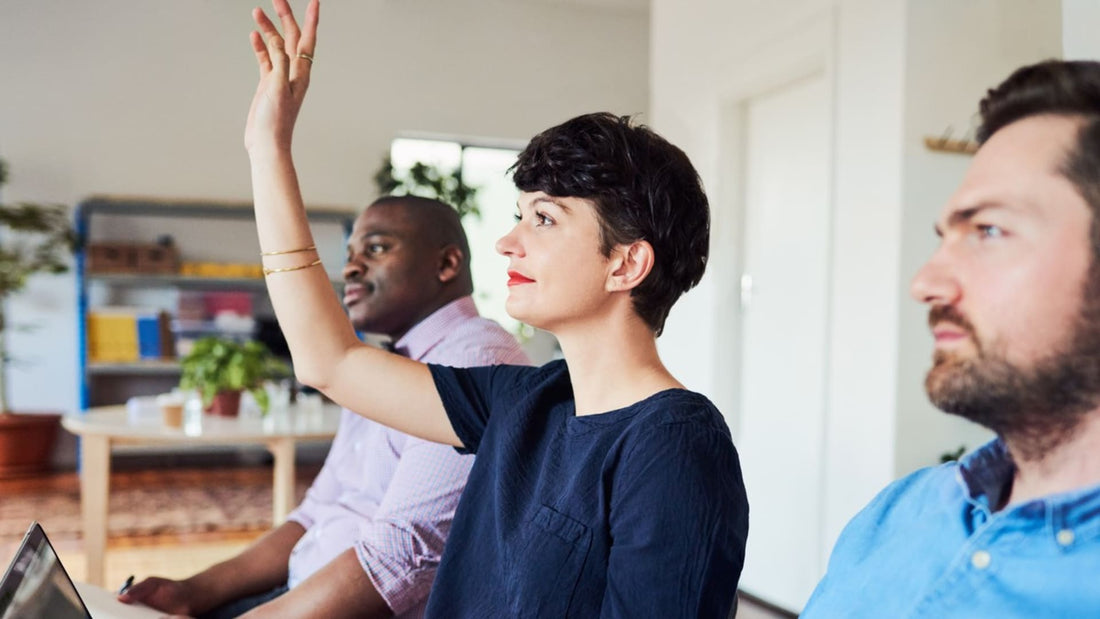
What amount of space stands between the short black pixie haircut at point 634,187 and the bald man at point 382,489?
52 centimetres

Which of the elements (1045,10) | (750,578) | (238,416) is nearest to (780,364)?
(750,578)

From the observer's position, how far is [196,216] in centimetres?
664

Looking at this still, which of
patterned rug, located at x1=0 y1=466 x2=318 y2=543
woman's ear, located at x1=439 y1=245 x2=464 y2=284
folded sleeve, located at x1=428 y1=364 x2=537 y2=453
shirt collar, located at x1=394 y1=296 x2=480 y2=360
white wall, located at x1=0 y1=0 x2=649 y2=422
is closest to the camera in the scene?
folded sleeve, located at x1=428 y1=364 x2=537 y2=453

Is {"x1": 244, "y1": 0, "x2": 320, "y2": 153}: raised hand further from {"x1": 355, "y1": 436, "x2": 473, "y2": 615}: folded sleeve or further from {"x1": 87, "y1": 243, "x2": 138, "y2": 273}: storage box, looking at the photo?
{"x1": 87, "y1": 243, "x2": 138, "y2": 273}: storage box

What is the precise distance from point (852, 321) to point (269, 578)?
214 centimetres

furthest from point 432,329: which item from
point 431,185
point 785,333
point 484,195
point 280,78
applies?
point 484,195

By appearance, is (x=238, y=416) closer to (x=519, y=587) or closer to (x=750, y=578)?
(x=750, y=578)

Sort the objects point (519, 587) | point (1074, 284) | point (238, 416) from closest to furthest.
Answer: point (1074, 284), point (519, 587), point (238, 416)

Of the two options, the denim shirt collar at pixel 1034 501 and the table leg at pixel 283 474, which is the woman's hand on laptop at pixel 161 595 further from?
the table leg at pixel 283 474

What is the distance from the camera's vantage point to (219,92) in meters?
6.68

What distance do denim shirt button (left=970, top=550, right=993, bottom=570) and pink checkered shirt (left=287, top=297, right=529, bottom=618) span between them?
2.98 feet

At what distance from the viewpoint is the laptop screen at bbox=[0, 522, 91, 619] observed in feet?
2.97

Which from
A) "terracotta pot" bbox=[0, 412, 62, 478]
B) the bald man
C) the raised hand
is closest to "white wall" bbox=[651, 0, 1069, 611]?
the bald man

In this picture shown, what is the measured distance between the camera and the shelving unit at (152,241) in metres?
6.29
